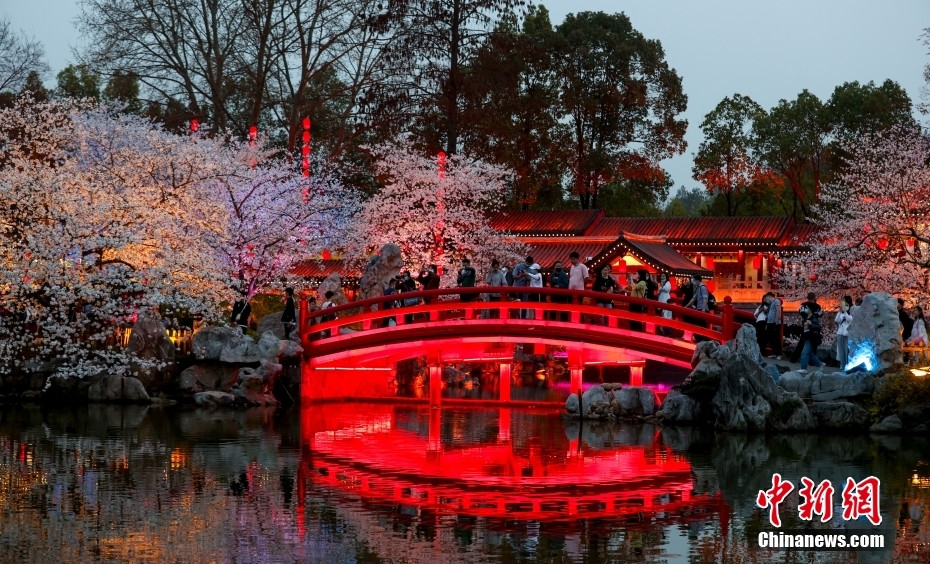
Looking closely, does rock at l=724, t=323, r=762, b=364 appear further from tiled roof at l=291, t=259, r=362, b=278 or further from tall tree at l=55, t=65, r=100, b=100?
tall tree at l=55, t=65, r=100, b=100

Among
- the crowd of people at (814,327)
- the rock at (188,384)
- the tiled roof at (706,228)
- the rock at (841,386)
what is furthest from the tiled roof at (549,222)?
the rock at (841,386)

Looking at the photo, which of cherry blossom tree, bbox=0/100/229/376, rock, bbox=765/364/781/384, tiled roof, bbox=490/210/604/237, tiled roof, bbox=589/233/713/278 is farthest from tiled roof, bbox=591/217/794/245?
rock, bbox=765/364/781/384

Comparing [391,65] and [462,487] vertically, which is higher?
[391,65]

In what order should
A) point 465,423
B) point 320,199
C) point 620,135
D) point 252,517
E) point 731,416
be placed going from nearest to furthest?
point 252,517 < point 731,416 < point 465,423 < point 320,199 < point 620,135

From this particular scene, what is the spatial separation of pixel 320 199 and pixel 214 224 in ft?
25.5

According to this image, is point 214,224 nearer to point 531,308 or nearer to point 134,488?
point 531,308

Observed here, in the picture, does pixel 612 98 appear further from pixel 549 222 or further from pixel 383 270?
pixel 383 270

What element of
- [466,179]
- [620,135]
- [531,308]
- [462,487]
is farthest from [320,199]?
[462,487]

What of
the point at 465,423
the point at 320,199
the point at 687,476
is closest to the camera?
the point at 687,476

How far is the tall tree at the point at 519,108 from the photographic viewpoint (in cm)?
4219

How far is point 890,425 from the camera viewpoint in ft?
75.9

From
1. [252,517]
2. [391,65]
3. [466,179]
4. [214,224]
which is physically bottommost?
[252,517]

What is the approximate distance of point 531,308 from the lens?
27.2m

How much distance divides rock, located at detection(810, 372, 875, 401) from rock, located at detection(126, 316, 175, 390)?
572 inches
